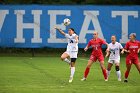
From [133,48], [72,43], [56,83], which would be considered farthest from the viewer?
[133,48]

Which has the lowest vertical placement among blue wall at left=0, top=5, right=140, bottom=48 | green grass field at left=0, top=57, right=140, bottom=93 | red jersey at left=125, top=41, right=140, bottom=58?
green grass field at left=0, top=57, right=140, bottom=93

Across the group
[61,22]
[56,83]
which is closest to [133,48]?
[56,83]

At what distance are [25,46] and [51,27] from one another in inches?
107

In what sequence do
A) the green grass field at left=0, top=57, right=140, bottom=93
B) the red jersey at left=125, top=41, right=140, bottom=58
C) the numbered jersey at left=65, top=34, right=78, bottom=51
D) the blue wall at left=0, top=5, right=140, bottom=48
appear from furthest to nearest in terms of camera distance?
the blue wall at left=0, top=5, right=140, bottom=48
the red jersey at left=125, top=41, right=140, bottom=58
the numbered jersey at left=65, top=34, right=78, bottom=51
the green grass field at left=0, top=57, right=140, bottom=93

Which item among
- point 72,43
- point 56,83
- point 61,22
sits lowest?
point 56,83

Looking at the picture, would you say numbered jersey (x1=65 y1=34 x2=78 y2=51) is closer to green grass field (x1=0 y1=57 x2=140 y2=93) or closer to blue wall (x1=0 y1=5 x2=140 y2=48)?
green grass field (x1=0 y1=57 x2=140 y2=93)

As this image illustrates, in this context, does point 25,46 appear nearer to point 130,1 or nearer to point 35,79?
point 130,1

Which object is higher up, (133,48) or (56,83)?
(133,48)

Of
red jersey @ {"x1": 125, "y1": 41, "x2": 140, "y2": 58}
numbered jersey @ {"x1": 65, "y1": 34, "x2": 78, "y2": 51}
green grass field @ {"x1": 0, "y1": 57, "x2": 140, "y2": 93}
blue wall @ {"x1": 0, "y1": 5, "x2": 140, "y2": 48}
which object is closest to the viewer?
green grass field @ {"x1": 0, "y1": 57, "x2": 140, "y2": 93}

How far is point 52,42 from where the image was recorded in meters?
42.8

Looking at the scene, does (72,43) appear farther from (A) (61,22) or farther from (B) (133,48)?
(A) (61,22)

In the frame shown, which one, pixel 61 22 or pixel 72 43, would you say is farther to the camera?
pixel 61 22

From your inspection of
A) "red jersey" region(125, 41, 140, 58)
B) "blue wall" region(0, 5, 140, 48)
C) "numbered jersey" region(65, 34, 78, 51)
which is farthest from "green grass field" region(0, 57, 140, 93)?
"blue wall" region(0, 5, 140, 48)

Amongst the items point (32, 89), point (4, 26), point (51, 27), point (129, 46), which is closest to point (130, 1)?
point (51, 27)
